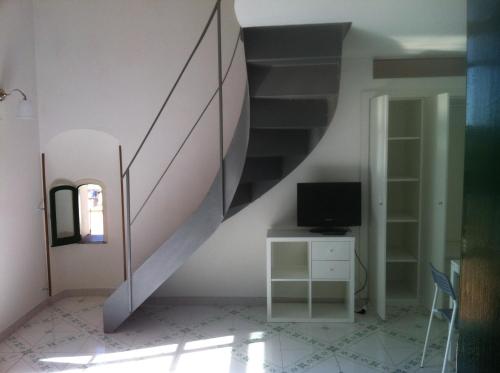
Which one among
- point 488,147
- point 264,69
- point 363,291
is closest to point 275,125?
point 264,69

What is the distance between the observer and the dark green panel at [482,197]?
21.6 inches

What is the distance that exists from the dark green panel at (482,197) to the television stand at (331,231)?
3.81 m

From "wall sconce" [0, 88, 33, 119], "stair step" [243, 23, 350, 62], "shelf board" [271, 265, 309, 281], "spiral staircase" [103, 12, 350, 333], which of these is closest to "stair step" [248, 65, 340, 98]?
"spiral staircase" [103, 12, 350, 333]

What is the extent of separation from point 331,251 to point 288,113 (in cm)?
163

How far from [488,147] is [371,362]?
348cm

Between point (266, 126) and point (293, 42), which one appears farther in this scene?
point (266, 126)

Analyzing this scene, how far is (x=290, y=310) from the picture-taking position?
4.60 metres

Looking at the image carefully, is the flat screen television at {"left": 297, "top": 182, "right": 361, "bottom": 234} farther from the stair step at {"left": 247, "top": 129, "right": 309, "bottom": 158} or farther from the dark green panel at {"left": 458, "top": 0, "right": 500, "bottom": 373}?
the dark green panel at {"left": 458, "top": 0, "right": 500, "bottom": 373}

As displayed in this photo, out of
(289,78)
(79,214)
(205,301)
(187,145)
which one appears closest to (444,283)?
(289,78)

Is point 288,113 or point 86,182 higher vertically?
point 288,113

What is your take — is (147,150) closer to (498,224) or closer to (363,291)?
(363,291)

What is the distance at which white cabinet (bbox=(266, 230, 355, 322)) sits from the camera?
430 centimetres

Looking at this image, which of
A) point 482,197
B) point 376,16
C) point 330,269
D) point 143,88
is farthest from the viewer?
point 143,88

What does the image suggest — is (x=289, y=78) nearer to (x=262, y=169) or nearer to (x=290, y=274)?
(x=262, y=169)
